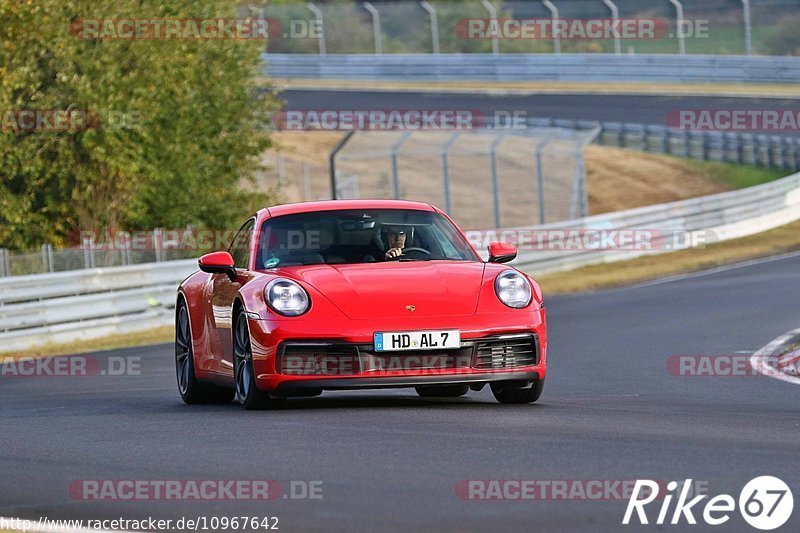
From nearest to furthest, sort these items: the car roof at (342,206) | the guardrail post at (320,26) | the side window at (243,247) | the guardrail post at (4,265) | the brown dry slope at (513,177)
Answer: the car roof at (342,206), the side window at (243,247), the guardrail post at (4,265), the brown dry slope at (513,177), the guardrail post at (320,26)

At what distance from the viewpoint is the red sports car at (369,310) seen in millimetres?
9258

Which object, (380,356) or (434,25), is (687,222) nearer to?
(434,25)

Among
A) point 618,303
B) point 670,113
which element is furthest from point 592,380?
point 670,113

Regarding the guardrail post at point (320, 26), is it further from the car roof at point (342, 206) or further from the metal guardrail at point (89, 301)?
Answer: the car roof at point (342, 206)

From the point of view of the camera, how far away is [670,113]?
45.7 m

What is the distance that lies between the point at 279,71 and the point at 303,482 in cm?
5020

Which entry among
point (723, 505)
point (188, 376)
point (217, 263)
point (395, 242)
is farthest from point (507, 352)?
point (723, 505)

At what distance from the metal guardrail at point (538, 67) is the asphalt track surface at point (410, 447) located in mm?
35591

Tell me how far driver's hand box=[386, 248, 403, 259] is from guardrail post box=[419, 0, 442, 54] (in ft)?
130

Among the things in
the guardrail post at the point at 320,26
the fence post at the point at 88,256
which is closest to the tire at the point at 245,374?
the fence post at the point at 88,256

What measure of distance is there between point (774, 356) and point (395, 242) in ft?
17.2

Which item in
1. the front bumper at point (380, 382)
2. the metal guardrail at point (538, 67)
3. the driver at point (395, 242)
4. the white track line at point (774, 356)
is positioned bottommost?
the white track line at point (774, 356)

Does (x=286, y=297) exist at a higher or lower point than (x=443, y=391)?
higher

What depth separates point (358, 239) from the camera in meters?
10.4
